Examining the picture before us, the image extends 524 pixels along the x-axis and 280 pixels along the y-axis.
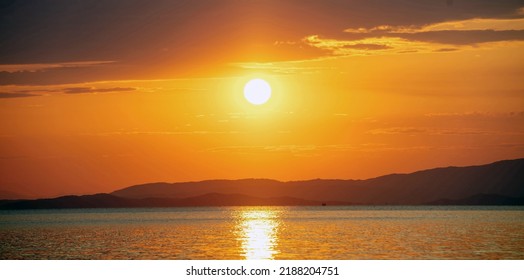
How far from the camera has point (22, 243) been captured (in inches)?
3297

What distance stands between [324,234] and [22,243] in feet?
104

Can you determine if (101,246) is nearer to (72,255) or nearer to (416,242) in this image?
(72,255)

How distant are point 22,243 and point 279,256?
3137cm
